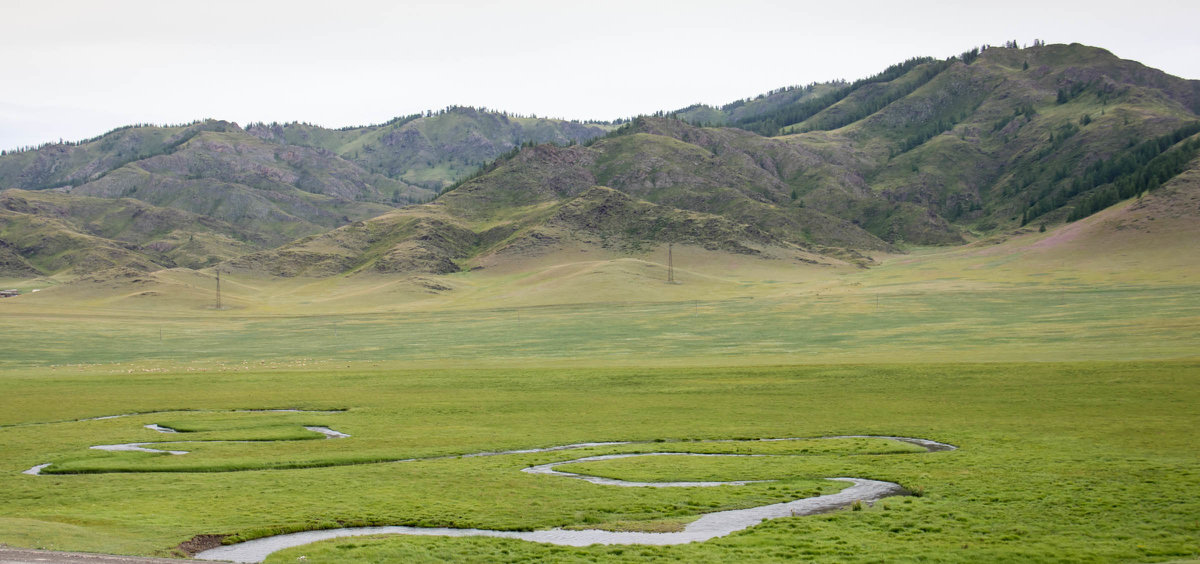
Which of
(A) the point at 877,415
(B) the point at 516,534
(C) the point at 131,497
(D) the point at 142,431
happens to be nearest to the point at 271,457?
(C) the point at 131,497

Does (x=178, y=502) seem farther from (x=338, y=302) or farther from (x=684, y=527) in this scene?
(x=338, y=302)

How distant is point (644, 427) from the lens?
5606 cm

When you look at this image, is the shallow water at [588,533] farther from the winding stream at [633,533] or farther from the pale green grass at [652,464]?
the pale green grass at [652,464]

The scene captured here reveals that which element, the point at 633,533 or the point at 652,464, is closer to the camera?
the point at 633,533

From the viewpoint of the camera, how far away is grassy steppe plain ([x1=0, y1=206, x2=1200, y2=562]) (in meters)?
31.2

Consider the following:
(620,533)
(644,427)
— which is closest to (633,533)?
(620,533)

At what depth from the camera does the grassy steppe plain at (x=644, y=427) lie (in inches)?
1230

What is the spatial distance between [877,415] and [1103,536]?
28.0 metres

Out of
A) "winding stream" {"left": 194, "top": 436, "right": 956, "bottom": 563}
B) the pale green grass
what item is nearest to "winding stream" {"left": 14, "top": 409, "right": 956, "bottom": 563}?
"winding stream" {"left": 194, "top": 436, "right": 956, "bottom": 563}

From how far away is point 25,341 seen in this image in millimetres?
123688

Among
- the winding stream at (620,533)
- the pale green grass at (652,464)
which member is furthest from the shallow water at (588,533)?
the pale green grass at (652,464)

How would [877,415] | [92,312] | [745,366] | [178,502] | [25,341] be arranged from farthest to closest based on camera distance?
[92,312] < [25,341] < [745,366] < [877,415] < [178,502]

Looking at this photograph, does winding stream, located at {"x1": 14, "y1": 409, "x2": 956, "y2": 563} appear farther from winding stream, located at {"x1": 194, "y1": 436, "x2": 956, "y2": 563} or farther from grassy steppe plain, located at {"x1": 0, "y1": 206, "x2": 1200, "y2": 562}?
grassy steppe plain, located at {"x1": 0, "y1": 206, "x2": 1200, "y2": 562}

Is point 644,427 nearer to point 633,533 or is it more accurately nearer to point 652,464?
point 652,464
